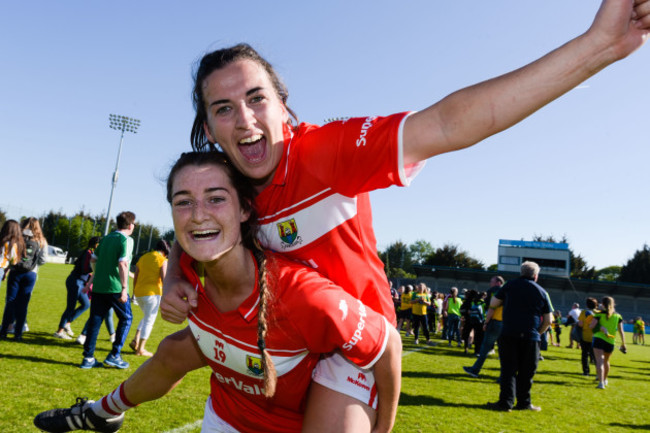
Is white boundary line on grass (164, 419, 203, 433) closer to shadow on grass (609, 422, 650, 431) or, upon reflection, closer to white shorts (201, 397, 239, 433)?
white shorts (201, 397, 239, 433)

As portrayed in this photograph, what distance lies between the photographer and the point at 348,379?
2334 millimetres

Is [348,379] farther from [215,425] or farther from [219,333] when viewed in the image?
[215,425]

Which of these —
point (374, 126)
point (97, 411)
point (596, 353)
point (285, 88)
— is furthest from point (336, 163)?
point (596, 353)

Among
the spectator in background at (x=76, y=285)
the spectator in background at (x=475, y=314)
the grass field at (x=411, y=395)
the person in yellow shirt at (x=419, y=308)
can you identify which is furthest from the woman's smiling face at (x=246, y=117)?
the person in yellow shirt at (x=419, y=308)

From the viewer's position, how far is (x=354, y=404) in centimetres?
229

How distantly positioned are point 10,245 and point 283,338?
8.37 metres

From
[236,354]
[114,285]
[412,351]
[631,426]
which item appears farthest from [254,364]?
[412,351]

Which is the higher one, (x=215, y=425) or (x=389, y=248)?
(x=389, y=248)

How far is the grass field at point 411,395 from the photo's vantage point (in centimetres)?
547

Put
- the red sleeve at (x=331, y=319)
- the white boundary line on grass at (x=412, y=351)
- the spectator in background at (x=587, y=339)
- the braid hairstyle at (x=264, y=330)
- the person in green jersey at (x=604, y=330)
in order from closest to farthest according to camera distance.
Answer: the red sleeve at (x=331, y=319) < the braid hairstyle at (x=264, y=330) < the person in green jersey at (x=604, y=330) < the spectator in background at (x=587, y=339) < the white boundary line on grass at (x=412, y=351)

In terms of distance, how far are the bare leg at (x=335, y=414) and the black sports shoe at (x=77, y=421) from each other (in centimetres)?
183

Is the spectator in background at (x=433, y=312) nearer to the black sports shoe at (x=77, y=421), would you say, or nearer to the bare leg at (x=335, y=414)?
the black sports shoe at (x=77, y=421)

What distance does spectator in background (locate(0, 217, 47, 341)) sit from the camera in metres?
8.65

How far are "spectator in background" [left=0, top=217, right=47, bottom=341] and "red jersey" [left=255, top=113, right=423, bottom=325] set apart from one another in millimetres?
8114
